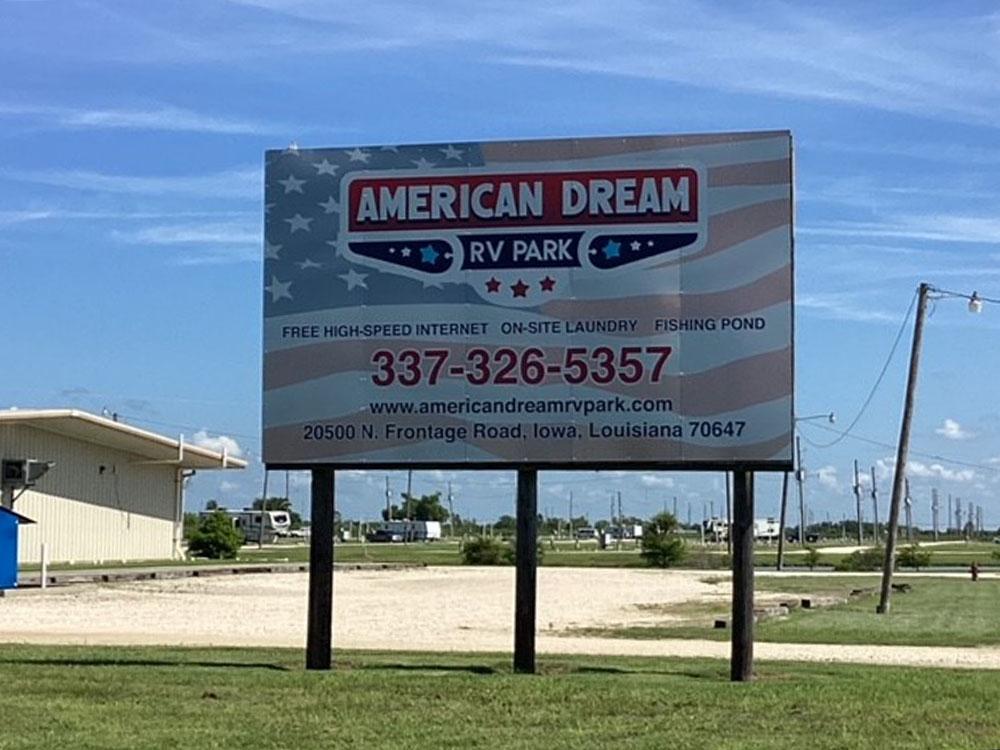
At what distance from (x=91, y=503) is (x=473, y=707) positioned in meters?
51.9

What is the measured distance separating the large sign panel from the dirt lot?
563cm

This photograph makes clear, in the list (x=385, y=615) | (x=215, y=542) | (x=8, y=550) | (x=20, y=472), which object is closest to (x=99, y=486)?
(x=20, y=472)

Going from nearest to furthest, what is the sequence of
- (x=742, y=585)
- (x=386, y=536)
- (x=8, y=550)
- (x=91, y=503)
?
(x=8, y=550)
(x=742, y=585)
(x=91, y=503)
(x=386, y=536)

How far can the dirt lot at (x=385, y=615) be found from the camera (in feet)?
76.4

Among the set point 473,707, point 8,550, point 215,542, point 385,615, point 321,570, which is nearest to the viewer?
point 8,550

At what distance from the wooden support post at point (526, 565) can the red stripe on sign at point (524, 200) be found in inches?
111

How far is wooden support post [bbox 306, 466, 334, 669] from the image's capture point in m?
17.6

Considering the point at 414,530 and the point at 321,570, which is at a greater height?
the point at 321,570

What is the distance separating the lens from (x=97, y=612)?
3300 cm

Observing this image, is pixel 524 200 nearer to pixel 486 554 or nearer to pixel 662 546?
pixel 662 546

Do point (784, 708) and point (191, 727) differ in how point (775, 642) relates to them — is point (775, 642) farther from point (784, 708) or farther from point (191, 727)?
point (191, 727)

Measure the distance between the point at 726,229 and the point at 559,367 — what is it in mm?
2303

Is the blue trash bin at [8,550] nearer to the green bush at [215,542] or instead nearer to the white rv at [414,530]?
the green bush at [215,542]

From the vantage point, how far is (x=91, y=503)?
63.2m
